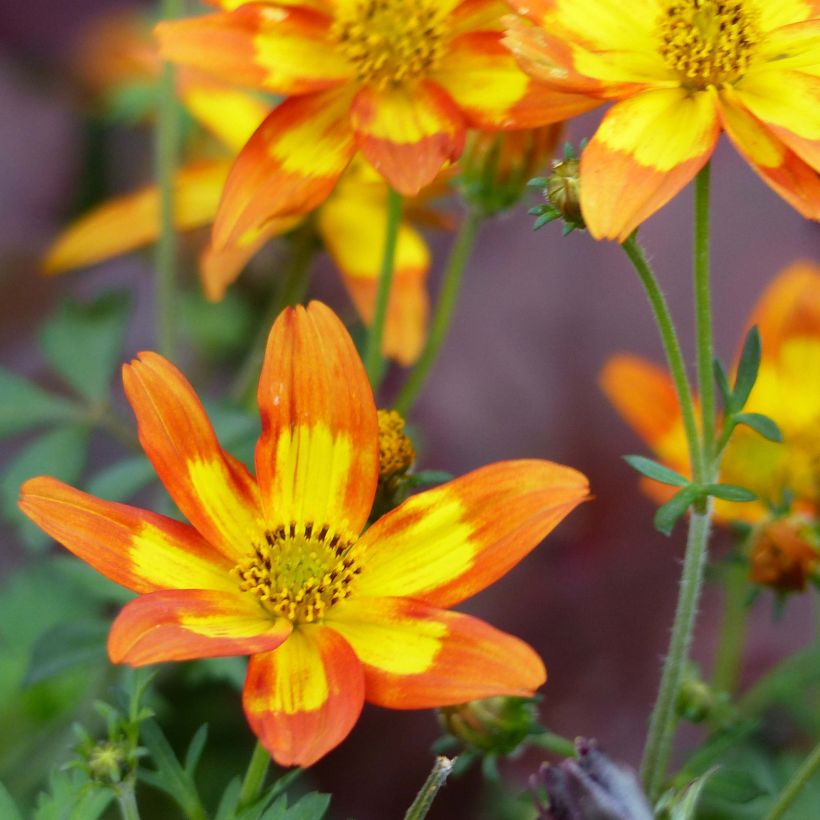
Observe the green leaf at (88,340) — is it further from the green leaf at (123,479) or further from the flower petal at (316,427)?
the flower petal at (316,427)

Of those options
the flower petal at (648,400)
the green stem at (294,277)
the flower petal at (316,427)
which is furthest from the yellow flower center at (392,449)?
the flower petal at (648,400)

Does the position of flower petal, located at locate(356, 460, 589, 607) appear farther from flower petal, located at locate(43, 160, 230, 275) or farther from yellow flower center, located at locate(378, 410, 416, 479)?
flower petal, located at locate(43, 160, 230, 275)

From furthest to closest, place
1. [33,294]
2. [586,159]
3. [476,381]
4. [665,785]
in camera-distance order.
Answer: [33,294], [476,381], [665,785], [586,159]

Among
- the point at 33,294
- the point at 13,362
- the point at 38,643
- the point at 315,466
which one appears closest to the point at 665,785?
the point at 315,466

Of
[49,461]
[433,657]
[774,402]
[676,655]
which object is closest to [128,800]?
[433,657]

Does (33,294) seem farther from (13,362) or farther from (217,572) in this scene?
(217,572)
